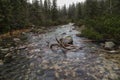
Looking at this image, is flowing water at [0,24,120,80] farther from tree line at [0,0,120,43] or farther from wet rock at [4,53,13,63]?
tree line at [0,0,120,43]

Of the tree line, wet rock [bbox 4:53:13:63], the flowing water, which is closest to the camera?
the flowing water

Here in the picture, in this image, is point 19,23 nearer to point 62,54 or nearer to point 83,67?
point 62,54

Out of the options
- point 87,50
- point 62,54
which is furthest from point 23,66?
point 87,50

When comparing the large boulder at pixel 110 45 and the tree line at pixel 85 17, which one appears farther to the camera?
the tree line at pixel 85 17

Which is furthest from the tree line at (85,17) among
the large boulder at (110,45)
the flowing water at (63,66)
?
the flowing water at (63,66)

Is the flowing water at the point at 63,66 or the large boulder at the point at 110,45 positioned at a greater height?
the large boulder at the point at 110,45

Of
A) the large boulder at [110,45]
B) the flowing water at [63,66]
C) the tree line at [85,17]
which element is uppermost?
the tree line at [85,17]

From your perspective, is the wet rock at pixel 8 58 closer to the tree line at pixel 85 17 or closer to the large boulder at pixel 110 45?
the large boulder at pixel 110 45

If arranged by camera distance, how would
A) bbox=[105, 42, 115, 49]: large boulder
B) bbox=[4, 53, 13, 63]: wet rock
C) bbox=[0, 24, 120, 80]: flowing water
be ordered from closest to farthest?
bbox=[0, 24, 120, 80]: flowing water
bbox=[4, 53, 13, 63]: wet rock
bbox=[105, 42, 115, 49]: large boulder

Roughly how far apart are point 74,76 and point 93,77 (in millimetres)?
1033

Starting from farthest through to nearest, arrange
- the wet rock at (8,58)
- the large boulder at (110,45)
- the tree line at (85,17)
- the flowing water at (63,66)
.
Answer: the tree line at (85,17) → the large boulder at (110,45) → the wet rock at (8,58) → the flowing water at (63,66)

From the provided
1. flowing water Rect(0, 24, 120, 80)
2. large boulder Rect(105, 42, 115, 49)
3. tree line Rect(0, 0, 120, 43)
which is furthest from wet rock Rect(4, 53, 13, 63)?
tree line Rect(0, 0, 120, 43)

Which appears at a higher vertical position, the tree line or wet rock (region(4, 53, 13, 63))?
the tree line

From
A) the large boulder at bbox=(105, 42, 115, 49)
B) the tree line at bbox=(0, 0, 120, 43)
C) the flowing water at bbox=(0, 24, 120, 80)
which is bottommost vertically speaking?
the flowing water at bbox=(0, 24, 120, 80)
